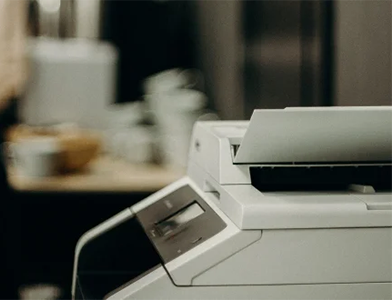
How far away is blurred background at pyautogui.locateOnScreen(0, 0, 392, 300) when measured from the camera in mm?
2098

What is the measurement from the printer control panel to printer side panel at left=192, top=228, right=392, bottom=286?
6cm

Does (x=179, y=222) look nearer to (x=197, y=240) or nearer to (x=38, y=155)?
(x=197, y=240)

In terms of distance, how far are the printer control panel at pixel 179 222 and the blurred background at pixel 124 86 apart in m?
0.93

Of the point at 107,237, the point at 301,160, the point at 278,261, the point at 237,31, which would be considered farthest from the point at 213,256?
the point at 237,31

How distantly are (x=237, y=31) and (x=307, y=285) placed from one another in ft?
5.98

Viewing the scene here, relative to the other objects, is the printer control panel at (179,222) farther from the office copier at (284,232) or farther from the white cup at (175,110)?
the white cup at (175,110)

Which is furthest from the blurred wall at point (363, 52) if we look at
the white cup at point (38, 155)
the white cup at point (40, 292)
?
the white cup at point (40, 292)

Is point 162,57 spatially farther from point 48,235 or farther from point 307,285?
point 307,285

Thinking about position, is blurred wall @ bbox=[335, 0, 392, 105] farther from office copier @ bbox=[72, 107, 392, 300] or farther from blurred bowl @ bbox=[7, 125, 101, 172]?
blurred bowl @ bbox=[7, 125, 101, 172]

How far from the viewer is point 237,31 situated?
2518 millimetres

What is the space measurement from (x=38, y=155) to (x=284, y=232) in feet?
4.58

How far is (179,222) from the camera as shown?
3.12ft

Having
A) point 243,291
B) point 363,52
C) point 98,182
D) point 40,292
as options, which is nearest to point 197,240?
point 243,291

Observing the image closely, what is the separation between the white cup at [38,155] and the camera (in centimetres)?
206
